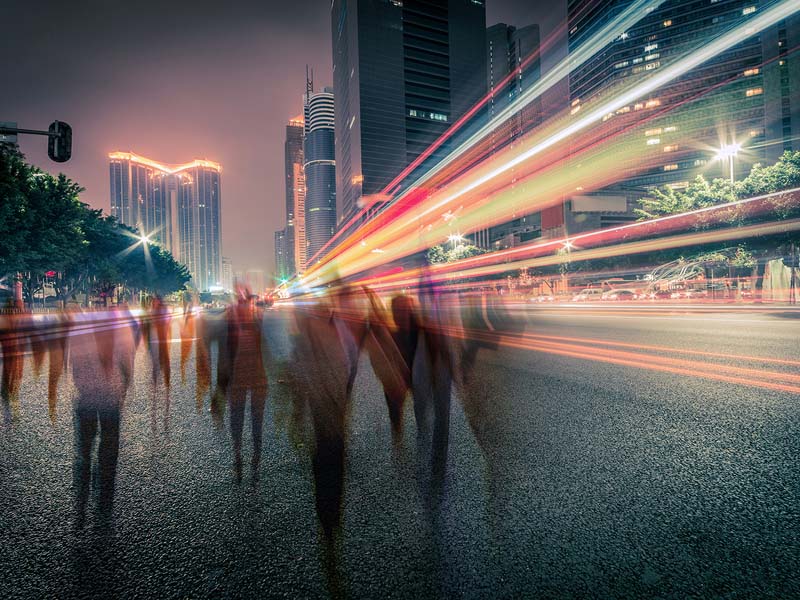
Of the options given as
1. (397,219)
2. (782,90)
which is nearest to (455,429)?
(397,219)

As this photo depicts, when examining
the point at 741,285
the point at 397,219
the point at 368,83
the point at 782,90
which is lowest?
the point at 741,285

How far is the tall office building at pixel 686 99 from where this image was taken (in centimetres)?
8569

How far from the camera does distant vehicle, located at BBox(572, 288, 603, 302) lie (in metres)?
37.2

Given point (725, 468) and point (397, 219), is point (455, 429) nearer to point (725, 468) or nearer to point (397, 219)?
point (725, 468)

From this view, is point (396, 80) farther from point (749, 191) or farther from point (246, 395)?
point (246, 395)

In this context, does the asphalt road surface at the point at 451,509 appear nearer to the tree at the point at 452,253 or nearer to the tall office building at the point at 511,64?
the tree at the point at 452,253

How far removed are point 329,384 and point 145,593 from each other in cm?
425

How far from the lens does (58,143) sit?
1115 cm

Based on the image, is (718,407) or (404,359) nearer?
(718,407)

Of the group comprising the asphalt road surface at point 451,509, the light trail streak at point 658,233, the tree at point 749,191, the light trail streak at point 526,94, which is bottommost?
the asphalt road surface at point 451,509

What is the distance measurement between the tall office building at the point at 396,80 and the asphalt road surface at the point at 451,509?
104m

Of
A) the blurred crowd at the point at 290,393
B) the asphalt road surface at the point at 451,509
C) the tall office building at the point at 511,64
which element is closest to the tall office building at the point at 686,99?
the tall office building at the point at 511,64

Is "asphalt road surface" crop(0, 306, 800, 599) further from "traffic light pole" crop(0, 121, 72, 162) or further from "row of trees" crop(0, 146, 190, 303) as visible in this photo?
"row of trees" crop(0, 146, 190, 303)

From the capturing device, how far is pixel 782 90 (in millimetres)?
93500
